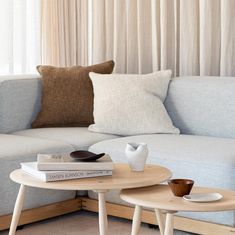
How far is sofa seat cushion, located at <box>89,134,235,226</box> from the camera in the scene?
2988mm

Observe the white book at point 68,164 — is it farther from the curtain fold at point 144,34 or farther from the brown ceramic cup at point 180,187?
the curtain fold at point 144,34

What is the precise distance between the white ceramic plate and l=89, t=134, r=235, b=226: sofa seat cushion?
616mm

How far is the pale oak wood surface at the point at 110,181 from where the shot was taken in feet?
8.11

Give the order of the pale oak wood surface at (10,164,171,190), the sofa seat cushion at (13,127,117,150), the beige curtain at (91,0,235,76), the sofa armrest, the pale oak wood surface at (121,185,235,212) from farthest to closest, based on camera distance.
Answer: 1. the beige curtain at (91,0,235,76)
2. the sofa armrest
3. the sofa seat cushion at (13,127,117,150)
4. the pale oak wood surface at (10,164,171,190)
5. the pale oak wood surface at (121,185,235,212)

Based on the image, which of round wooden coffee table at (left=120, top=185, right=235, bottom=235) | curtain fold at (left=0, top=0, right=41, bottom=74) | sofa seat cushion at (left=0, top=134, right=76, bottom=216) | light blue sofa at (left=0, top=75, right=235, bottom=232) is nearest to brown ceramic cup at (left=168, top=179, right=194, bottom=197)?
round wooden coffee table at (left=120, top=185, right=235, bottom=235)

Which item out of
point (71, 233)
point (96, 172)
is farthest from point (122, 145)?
point (96, 172)

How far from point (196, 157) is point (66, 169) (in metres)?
0.78

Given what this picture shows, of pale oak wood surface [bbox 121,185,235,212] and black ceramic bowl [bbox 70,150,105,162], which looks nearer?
pale oak wood surface [bbox 121,185,235,212]

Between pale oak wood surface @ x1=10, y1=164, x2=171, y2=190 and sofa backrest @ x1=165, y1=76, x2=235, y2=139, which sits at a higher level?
sofa backrest @ x1=165, y1=76, x2=235, y2=139

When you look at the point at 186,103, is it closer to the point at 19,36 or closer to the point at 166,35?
the point at 166,35

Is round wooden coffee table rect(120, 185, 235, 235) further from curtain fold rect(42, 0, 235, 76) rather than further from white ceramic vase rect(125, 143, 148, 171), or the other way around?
curtain fold rect(42, 0, 235, 76)

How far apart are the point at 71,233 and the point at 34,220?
22 cm

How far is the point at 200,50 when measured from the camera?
13.5ft

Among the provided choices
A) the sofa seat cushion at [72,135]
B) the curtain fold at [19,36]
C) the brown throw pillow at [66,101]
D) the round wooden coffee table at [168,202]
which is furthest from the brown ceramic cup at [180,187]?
the curtain fold at [19,36]
